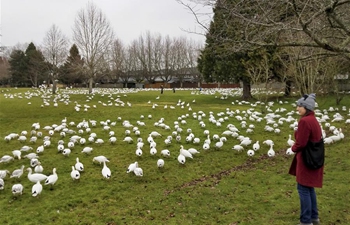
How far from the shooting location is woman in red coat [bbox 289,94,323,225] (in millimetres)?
5156

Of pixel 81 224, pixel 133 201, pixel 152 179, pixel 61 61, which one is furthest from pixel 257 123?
pixel 61 61

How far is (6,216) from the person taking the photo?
22.2 ft

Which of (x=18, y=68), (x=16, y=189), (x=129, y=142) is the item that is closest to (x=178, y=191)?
(x=16, y=189)

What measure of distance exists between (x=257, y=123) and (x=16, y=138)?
1350cm

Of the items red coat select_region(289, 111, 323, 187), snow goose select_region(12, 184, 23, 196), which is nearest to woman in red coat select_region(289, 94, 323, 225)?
red coat select_region(289, 111, 323, 187)

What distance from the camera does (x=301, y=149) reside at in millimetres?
5203

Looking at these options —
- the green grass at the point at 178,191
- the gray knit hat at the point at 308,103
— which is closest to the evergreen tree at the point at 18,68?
the green grass at the point at 178,191

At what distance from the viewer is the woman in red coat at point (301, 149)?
516cm

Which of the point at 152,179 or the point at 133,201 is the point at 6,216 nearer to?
the point at 133,201

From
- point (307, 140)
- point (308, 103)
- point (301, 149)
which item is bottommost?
point (301, 149)

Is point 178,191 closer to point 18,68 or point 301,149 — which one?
point 301,149

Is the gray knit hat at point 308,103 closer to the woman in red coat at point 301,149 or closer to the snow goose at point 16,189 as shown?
the woman in red coat at point 301,149

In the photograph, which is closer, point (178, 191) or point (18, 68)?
point (178, 191)

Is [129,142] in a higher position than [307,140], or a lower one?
lower
